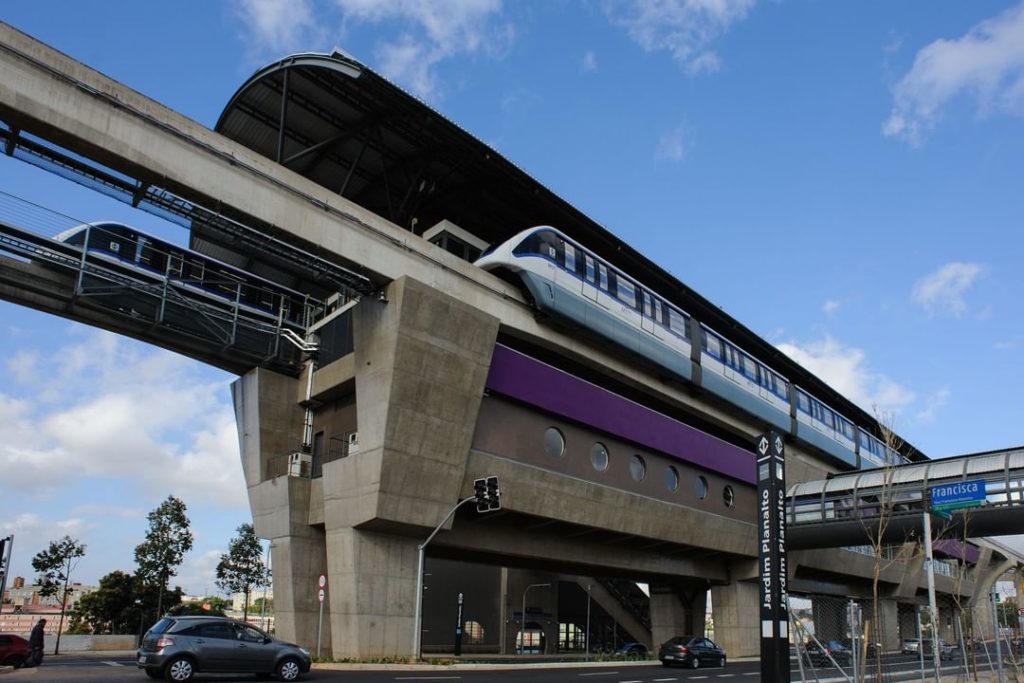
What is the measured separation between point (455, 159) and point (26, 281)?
18.7m

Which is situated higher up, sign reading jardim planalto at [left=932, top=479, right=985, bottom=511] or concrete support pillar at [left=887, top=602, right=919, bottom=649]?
sign reading jardim planalto at [left=932, top=479, right=985, bottom=511]

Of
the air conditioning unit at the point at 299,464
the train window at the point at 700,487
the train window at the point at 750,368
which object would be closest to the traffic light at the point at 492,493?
the air conditioning unit at the point at 299,464

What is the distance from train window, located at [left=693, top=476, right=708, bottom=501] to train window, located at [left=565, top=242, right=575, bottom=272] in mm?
17109

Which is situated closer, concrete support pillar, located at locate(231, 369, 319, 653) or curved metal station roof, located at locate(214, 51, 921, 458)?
concrete support pillar, located at locate(231, 369, 319, 653)

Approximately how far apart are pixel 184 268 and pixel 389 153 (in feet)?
37.3

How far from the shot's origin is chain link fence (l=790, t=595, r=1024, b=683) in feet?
67.6

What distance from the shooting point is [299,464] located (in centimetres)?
3622

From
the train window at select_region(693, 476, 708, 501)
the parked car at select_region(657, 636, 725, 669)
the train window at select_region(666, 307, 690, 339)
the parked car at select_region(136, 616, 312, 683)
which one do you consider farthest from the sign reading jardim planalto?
the parked car at select_region(136, 616, 312, 683)

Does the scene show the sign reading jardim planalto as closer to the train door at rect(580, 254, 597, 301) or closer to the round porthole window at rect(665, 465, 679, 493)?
the round porthole window at rect(665, 465, 679, 493)

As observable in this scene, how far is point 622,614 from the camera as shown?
6250 cm

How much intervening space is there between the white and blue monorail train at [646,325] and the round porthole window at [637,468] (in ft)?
16.9

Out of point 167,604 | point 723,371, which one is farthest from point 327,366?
point 167,604

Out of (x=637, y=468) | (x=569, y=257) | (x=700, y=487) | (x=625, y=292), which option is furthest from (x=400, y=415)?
(x=700, y=487)

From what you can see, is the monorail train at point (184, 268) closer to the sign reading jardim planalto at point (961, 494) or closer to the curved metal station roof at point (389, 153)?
the curved metal station roof at point (389, 153)
